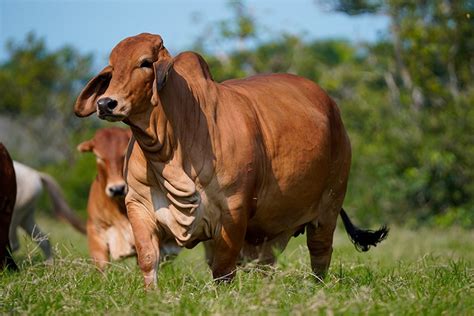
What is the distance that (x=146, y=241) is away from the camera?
18.6ft

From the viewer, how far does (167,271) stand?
7.10m

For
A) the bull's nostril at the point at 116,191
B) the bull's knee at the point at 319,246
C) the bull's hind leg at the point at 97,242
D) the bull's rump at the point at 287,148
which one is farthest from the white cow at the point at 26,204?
the bull's rump at the point at 287,148

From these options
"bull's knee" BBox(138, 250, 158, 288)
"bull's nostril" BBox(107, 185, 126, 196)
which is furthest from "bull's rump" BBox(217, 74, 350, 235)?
"bull's nostril" BBox(107, 185, 126, 196)

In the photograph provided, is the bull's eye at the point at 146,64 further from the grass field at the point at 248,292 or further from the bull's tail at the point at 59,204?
the bull's tail at the point at 59,204

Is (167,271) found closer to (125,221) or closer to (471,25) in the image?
(125,221)

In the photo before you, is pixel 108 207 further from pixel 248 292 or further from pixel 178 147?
pixel 248 292

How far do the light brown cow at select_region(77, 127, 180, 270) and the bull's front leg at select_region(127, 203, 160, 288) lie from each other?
10.8 ft

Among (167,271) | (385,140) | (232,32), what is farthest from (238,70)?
(167,271)

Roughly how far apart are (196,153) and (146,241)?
23.9 inches

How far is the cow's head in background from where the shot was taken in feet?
29.4

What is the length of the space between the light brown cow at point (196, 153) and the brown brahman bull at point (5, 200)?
1763 mm

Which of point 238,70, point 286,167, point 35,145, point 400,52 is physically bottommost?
point 35,145

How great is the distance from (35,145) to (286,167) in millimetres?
26876

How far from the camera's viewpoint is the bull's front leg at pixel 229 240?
5652 millimetres
